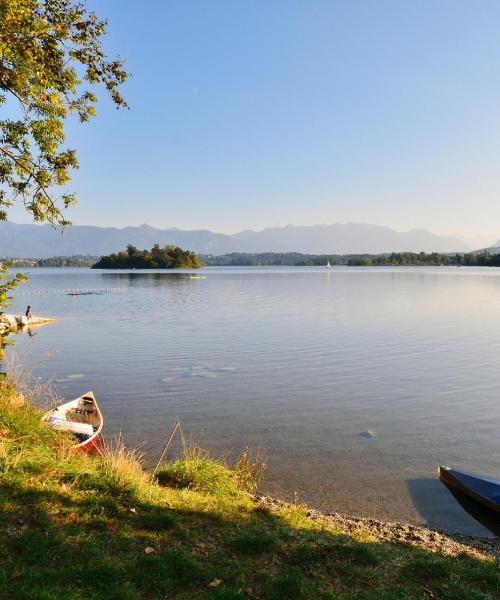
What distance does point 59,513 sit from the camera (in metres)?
8.64

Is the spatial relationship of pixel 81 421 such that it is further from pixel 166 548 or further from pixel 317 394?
pixel 317 394

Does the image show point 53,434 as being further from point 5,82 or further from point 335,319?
point 335,319

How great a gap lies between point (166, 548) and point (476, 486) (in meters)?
11.0

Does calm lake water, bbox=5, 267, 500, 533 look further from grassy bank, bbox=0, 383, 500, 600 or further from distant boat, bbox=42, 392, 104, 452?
grassy bank, bbox=0, 383, 500, 600

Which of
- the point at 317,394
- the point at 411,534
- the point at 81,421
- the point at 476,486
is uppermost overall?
the point at 81,421

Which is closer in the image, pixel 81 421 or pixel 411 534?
pixel 411 534

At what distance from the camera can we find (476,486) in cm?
1468

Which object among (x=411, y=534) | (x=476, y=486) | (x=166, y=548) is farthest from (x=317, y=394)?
(x=166, y=548)

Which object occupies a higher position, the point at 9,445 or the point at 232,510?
the point at 9,445

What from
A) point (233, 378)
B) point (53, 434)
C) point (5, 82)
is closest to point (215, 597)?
point (53, 434)

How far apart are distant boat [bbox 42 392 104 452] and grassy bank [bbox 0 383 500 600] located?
3.38 metres

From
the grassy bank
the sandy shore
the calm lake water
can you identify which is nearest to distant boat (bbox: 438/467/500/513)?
the calm lake water

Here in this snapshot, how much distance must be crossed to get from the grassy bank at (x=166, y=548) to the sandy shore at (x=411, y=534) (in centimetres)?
68

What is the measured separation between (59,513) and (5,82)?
11897mm
